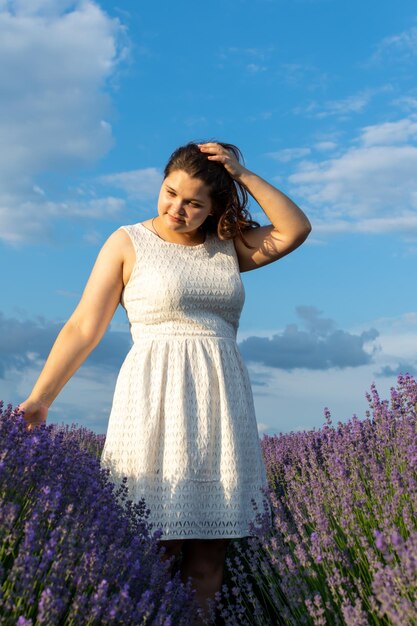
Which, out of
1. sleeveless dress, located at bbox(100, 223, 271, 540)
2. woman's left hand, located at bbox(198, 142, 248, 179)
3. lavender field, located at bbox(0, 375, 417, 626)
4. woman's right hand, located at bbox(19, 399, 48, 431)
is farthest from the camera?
woman's left hand, located at bbox(198, 142, 248, 179)

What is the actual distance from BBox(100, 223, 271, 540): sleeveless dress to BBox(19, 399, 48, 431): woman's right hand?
28 centimetres

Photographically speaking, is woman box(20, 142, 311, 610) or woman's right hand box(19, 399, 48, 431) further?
woman's right hand box(19, 399, 48, 431)

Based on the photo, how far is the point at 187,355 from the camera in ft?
10.0

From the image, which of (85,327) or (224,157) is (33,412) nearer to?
(85,327)

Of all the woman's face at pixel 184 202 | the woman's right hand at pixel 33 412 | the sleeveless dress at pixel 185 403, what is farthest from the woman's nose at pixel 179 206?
the woman's right hand at pixel 33 412

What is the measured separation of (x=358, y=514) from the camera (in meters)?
2.91

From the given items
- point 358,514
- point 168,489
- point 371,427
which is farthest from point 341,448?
point 168,489

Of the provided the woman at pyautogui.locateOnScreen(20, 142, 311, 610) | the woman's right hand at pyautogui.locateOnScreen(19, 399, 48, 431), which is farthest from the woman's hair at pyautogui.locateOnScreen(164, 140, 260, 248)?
the woman's right hand at pyautogui.locateOnScreen(19, 399, 48, 431)

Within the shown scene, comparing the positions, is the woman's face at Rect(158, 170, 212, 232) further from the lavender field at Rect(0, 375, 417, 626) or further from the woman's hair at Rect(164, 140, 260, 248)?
the lavender field at Rect(0, 375, 417, 626)

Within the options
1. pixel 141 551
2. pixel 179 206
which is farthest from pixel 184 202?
pixel 141 551

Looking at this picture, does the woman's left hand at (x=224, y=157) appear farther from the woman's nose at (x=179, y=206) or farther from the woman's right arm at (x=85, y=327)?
the woman's right arm at (x=85, y=327)

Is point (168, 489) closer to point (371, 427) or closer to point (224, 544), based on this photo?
Answer: point (224, 544)

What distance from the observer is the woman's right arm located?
3.14m

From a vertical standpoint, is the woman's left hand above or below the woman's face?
above
